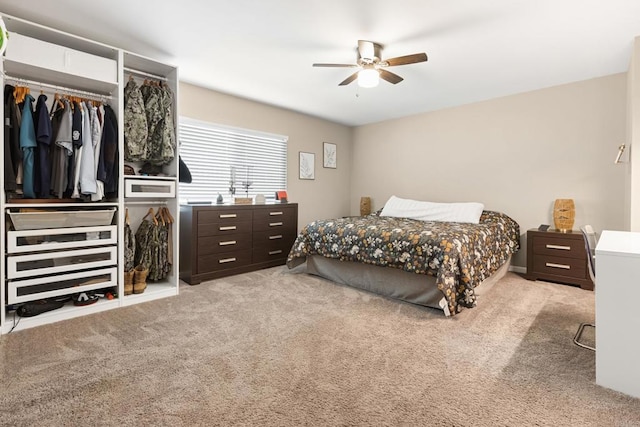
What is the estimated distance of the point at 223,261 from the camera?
388 cm

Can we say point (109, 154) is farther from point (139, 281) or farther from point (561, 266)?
point (561, 266)

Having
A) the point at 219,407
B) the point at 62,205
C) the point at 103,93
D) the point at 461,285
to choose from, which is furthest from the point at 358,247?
the point at 103,93

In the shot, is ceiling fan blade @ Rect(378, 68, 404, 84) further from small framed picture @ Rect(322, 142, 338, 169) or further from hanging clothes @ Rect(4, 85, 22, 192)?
hanging clothes @ Rect(4, 85, 22, 192)

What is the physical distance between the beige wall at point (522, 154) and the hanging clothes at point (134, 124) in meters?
3.90

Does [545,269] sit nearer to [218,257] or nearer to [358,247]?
[358,247]

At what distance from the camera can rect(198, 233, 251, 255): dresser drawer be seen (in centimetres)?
369

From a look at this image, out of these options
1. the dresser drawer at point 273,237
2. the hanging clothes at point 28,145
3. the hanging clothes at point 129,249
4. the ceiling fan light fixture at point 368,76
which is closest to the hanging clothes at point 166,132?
the hanging clothes at point 129,249

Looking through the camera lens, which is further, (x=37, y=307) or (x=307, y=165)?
(x=307, y=165)

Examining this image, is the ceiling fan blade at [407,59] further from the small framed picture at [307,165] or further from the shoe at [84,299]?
Result: the shoe at [84,299]

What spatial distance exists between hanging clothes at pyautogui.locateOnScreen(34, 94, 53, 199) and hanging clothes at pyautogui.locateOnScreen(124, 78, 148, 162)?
589 mm

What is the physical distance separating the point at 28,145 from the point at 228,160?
2.29 metres

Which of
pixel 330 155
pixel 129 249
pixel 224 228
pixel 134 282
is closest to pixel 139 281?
pixel 134 282

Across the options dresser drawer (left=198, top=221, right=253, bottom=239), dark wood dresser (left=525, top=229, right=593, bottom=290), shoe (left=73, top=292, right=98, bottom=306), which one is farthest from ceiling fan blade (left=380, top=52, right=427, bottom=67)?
shoe (left=73, top=292, right=98, bottom=306)

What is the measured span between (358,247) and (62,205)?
2627mm
